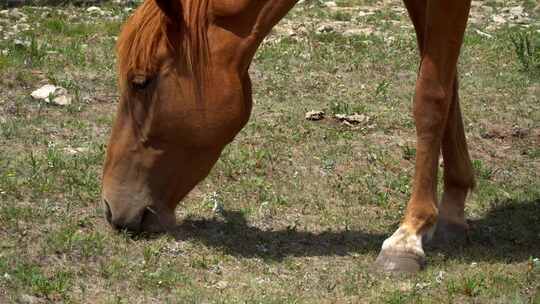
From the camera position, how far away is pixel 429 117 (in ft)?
16.5

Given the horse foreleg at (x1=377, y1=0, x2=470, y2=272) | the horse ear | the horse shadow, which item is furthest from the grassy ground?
the horse ear

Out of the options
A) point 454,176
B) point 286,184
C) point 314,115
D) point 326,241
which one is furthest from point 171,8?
point 314,115

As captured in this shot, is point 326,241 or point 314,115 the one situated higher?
point 314,115

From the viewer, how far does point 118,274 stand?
464 cm

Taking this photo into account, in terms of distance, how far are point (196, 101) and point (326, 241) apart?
43.3 inches

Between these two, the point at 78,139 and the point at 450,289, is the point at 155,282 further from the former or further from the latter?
the point at 78,139

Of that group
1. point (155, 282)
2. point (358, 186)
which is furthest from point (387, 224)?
point (155, 282)

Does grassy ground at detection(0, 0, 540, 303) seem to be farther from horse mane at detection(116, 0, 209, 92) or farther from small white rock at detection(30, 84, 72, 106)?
horse mane at detection(116, 0, 209, 92)

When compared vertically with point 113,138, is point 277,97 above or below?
below

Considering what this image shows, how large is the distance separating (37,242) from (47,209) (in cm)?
39

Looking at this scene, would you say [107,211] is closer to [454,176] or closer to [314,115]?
[454,176]

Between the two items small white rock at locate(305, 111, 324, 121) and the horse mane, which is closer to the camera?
the horse mane

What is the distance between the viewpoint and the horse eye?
16.1ft

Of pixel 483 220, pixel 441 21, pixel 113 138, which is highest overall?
pixel 441 21
